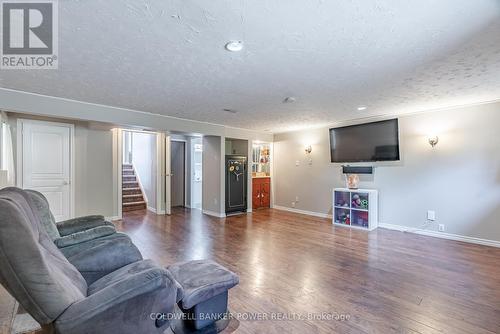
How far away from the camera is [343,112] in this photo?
4.54 meters

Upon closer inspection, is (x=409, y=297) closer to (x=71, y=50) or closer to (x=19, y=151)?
(x=71, y=50)

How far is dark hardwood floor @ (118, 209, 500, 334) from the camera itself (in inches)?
78.2

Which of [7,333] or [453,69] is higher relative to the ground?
[453,69]

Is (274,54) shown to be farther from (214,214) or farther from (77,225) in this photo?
(214,214)

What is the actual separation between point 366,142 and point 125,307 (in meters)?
4.93

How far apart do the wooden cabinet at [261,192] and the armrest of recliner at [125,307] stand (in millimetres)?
5618

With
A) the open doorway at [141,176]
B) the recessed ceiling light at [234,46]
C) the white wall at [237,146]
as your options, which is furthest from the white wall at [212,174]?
the recessed ceiling light at [234,46]

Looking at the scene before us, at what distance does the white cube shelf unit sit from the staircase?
206 inches

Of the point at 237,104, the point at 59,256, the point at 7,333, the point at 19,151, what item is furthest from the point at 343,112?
the point at 19,151

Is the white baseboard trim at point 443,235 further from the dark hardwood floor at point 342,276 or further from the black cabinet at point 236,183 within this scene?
the black cabinet at point 236,183

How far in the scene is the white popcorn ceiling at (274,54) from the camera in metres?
1.63

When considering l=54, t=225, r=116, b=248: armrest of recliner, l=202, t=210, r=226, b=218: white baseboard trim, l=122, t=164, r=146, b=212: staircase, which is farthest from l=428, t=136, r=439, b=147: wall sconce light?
l=122, t=164, r=146, b=212: staircase

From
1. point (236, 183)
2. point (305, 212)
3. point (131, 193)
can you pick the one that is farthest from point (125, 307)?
point (131, 193)

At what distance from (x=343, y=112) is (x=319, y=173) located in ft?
6.21
